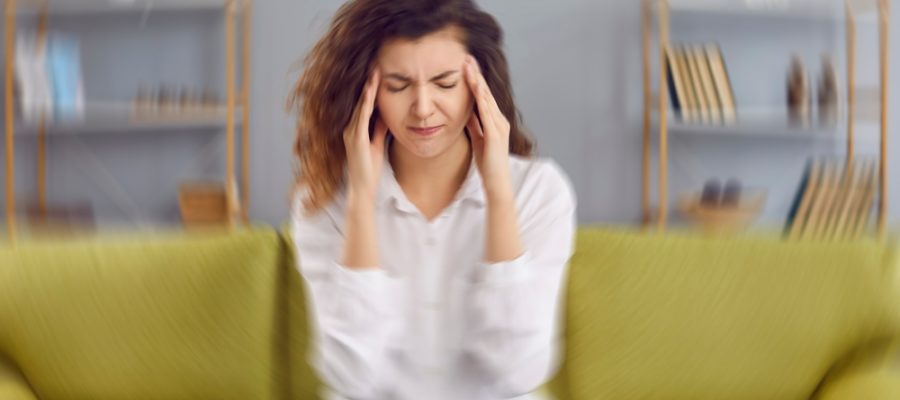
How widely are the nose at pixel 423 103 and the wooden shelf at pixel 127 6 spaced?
1.02 metres

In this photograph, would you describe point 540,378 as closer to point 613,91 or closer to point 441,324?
point 441,324

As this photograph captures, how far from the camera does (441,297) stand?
111 centimetres

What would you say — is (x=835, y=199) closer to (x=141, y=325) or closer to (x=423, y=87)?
(x=423, y=87)

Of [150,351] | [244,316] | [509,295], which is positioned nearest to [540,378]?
[509,295]

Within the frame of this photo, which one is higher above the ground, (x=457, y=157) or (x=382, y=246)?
(x=457, y=157)

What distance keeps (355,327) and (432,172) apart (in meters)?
0.23

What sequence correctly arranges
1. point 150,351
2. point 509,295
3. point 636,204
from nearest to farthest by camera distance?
point 509,295, point 150,351, point 636,204

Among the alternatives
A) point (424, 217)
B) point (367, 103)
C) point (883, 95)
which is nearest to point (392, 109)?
point (367, 103)

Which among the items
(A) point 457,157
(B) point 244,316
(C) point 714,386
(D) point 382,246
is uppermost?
(A) point 457,157

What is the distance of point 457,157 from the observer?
3.69 ft

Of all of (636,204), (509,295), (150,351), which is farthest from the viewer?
(636,204)

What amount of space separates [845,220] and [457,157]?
1.08 meters

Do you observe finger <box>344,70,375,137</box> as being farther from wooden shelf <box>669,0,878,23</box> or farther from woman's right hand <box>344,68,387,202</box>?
wooden shelf <box>669,0,878,23</box>

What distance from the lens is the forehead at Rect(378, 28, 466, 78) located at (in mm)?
1052
